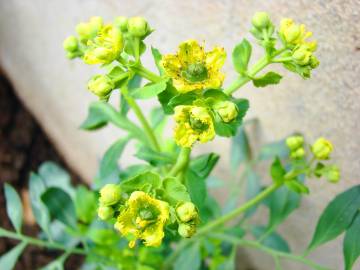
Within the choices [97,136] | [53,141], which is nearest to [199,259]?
[97,136]

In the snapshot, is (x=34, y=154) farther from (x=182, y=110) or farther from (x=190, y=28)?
(x=182, y=110)

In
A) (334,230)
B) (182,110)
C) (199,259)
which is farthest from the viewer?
(199,259)

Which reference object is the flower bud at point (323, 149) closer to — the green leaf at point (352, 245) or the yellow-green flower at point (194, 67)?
the green leaf at point (352, 245)

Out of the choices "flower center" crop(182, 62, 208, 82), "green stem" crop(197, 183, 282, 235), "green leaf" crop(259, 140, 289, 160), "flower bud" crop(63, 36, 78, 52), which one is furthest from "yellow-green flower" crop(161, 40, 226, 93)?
"green leaf" crop(259, 140, 289, 160)

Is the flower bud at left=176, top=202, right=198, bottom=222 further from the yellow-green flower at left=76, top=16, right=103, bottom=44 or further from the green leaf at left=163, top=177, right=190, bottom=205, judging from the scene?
the yellow-green flower at left=76, top=16, right=103, bottom=44

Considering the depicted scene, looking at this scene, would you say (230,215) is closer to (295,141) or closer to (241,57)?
(295,141)

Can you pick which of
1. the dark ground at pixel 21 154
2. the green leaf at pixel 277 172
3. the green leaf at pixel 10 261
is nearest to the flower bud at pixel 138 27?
the green leaf at pixel 277 172
